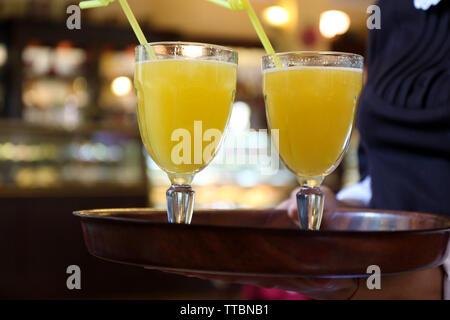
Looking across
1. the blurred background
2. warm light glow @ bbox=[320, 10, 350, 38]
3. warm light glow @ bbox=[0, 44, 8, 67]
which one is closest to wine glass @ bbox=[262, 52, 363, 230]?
the blurred background

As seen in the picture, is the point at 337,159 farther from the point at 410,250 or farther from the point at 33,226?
the point at 33,226

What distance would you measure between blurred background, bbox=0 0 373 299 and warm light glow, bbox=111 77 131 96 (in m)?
0.01

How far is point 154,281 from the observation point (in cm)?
378

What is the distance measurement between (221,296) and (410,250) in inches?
133

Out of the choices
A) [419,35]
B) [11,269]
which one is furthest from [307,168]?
[11,269]

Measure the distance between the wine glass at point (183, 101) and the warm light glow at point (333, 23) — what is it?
4.67 meters

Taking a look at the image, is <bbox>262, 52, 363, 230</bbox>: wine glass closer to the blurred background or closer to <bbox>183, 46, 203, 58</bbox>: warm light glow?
<bbox>183, 46, 203, 58</bbox>: warm light glow

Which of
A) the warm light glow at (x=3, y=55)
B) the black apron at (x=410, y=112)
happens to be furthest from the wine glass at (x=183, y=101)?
the warm light glow at (x=3, y=55)

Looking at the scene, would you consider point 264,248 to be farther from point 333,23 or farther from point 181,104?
point 333,23

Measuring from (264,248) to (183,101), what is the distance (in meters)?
0.32

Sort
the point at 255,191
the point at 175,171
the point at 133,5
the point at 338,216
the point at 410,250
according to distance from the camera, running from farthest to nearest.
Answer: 1. the point at 133,5
2. the point at 255,191
3. the point at 338,216
4. the point at 175,171
5. the point at 410,250

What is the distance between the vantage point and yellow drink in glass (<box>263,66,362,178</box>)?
0.91 meters

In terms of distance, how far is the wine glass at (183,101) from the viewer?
88 centimetres

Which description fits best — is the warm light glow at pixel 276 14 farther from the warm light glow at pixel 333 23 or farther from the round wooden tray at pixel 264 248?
the round wooden tray at pixel 264 248
